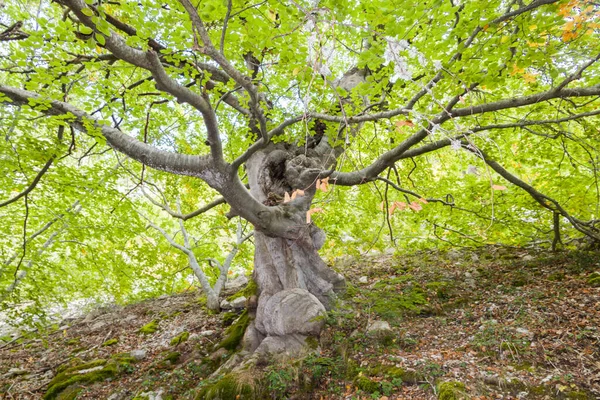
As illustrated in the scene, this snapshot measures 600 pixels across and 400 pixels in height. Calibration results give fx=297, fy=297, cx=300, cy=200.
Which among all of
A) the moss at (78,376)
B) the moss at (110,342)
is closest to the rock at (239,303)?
the moss at (78,376)

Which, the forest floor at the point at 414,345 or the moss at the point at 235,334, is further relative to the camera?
the moss at the point at 235,334

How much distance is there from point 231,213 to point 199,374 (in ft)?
8.28

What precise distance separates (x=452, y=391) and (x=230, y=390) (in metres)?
2.33

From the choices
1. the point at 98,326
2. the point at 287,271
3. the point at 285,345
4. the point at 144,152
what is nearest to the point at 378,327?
the point at 285,345

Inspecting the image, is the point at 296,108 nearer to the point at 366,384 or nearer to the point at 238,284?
the point at 366,384

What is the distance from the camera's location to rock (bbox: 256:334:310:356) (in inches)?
159

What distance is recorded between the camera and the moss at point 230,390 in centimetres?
337

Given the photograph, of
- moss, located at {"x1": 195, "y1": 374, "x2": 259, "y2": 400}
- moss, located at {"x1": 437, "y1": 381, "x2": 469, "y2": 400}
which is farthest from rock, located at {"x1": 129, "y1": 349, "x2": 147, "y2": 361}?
moss, located at {"x1": 437, "y1": 381, "x2": 469, "y2": 400}

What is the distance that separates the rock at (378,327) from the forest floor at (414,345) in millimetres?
39

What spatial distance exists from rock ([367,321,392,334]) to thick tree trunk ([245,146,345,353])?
0.68 metres

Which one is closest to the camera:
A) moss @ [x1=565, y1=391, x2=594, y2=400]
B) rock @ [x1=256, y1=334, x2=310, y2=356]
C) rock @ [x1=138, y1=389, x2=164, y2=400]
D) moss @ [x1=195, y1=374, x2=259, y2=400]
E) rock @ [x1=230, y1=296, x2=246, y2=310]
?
moss @ [x1=565, y1=391, x2=594, y2=400]

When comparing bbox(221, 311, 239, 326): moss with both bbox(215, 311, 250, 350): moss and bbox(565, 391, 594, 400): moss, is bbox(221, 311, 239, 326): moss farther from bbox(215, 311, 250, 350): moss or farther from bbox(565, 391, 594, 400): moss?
bbox(565, 391, 594, 400): moss

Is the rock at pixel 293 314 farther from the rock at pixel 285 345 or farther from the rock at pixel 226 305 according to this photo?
the rock at pixel 226 305

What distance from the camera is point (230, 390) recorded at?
3.41m
